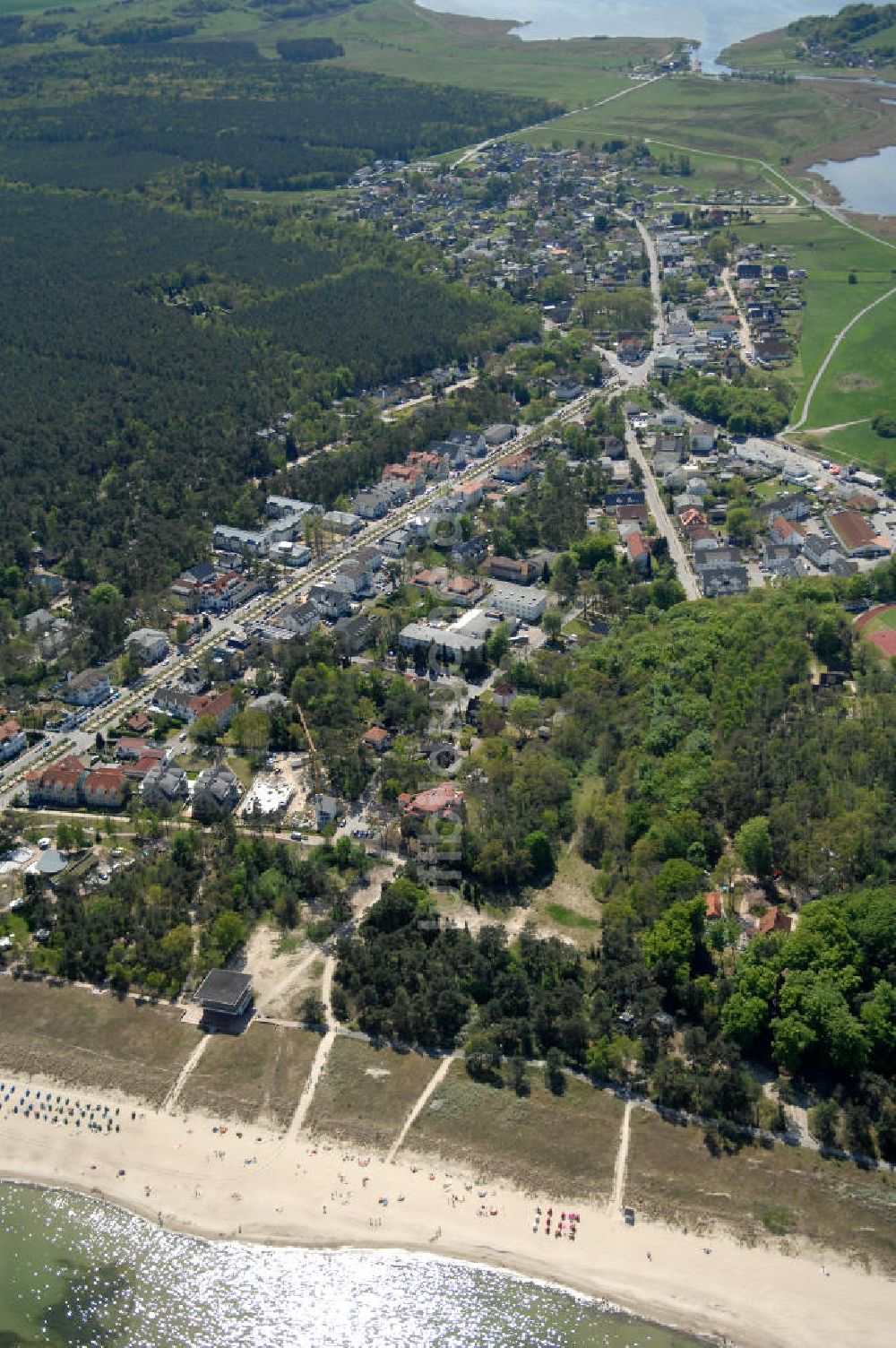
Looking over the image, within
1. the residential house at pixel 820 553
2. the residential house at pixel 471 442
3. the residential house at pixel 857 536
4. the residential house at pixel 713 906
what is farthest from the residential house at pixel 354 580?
the residential house at pixel 713 906

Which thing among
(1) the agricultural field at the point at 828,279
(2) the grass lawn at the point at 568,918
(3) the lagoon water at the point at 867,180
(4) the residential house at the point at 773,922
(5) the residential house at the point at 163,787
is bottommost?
(2) the grass lawn at the point at 568,918

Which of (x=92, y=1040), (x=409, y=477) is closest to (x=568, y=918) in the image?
(x=92, y=1040)

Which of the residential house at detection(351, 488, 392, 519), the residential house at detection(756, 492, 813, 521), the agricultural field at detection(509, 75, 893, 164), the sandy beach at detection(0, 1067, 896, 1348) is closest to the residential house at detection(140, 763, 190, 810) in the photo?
the sandy beach at detection(0, 1067, 896, 1348)

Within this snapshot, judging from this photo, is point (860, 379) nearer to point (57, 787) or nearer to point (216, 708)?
point (216, 708)

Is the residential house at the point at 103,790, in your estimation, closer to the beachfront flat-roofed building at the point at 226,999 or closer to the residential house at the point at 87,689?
the residential house at the point at 87,689

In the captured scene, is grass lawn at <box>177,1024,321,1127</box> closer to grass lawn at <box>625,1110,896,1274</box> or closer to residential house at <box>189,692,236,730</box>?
grass lawn at <box>625,1110,896,1274</box>
